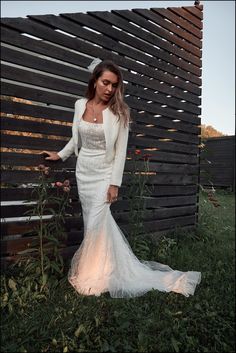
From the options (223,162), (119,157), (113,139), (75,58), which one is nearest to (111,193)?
(119,157)

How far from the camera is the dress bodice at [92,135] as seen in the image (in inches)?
143

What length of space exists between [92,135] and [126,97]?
1845 millimetres

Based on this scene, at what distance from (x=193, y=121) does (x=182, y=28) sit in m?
1.76

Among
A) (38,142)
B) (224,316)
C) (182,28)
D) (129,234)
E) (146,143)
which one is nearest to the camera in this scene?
(224,316)

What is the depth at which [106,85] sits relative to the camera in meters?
3.63

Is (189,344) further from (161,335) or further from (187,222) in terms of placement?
(187,222)

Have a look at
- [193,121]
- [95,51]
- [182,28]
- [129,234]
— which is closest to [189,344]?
[129,234]

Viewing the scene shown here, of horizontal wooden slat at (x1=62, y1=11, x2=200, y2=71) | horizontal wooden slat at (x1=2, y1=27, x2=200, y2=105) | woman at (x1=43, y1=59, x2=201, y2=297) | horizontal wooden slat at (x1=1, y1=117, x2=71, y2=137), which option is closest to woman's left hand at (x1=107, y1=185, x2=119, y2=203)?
woman at (x1=43, y1=59, x2=201, y2=297)

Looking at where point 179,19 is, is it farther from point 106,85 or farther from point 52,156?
point 52,156

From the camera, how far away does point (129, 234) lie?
5.08 meters

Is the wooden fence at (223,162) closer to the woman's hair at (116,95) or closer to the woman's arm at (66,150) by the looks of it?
the woman's arm at (66,150)

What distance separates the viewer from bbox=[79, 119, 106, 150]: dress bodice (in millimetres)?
3639

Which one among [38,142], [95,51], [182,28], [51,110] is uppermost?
[182,28]

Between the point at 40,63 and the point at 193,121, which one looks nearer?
the point at 40,63
